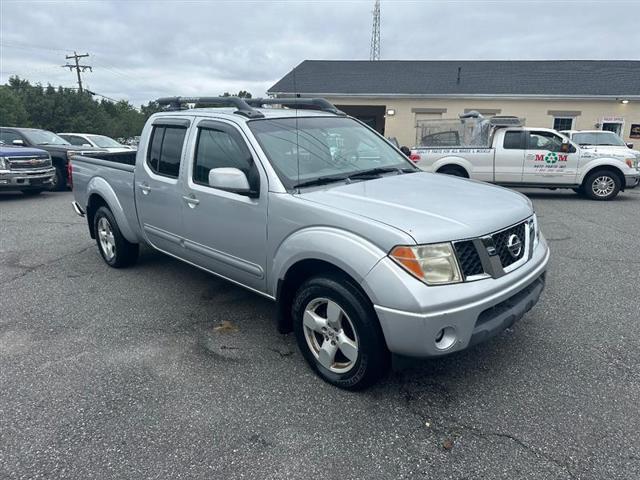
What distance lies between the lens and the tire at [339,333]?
2.72 meters

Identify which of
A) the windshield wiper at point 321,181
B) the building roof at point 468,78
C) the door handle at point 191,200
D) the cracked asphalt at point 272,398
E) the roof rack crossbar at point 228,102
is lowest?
the cracked asphalt at point 272,398

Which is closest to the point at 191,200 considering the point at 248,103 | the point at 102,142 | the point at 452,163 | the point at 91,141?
the point at 248,103

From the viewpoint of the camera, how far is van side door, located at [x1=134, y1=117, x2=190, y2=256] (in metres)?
4.13

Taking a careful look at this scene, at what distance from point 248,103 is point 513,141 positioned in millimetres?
9186

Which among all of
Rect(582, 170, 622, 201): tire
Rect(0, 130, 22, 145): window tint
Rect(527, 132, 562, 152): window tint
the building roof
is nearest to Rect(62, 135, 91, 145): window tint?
Rect(0, 130, 22, 145): window tint

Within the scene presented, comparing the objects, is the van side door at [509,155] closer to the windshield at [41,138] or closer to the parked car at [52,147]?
the parked car at [52,147]

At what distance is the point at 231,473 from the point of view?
2340mm

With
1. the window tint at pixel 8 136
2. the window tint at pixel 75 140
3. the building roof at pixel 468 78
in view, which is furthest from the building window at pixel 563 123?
the window tint at pixel 8 136

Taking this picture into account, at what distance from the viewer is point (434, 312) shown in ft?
8.09

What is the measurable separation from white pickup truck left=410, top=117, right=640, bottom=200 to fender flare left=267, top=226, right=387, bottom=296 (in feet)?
29.0

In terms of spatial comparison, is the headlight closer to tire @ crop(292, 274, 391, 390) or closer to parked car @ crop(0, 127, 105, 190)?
tire @ crop(292, 274, 391, 390)

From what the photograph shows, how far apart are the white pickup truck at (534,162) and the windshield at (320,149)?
24.4 ft

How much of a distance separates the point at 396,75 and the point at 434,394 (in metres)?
23.3

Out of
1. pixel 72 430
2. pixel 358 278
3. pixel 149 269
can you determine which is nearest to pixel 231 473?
pixel 72 430
